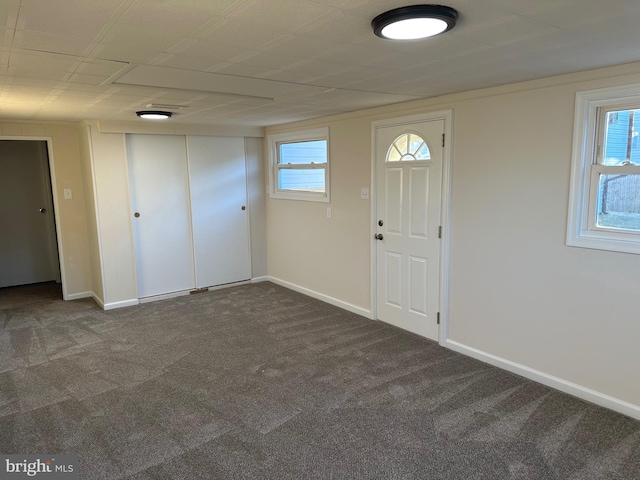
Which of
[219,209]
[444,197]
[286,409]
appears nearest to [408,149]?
[444,197]

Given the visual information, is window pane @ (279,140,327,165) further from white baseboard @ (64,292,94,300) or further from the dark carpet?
white baseboard @ (64,292,94,300)

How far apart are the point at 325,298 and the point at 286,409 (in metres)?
2.40

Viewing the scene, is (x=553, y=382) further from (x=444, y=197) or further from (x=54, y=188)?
(x=54, y=188)

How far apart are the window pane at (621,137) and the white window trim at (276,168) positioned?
2.76 metres

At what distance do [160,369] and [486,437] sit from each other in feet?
8.11

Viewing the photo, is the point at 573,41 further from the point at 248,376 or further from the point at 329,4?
the point at 248,376

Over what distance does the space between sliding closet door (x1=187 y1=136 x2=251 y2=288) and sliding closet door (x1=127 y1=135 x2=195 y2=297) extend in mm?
126

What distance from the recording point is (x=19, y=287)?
6.02 meters

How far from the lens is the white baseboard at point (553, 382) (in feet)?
8.95

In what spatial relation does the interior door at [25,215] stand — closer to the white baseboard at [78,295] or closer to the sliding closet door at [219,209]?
the white baseboard at [78,295]

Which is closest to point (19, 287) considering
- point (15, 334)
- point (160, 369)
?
point (15, 334)

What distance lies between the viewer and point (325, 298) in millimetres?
5188

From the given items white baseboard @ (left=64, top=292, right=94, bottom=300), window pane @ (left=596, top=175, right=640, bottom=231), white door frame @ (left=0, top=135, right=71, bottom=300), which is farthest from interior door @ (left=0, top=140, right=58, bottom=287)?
window pane @ (left=596, top=175, right=640, bottom=231)

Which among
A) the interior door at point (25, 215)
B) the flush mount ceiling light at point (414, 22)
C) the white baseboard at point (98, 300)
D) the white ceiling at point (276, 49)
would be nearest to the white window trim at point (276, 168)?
the white ceiling at point (276, 49)
